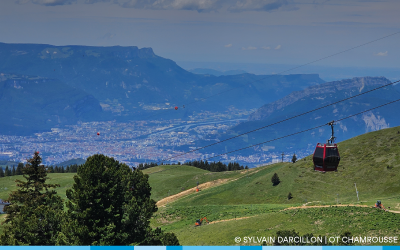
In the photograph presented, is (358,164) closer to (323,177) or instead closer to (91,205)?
(323,177)

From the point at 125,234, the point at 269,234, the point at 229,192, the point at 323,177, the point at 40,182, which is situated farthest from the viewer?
the point at 229,192

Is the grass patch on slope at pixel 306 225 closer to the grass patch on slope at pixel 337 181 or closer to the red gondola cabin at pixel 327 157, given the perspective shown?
the red gondola cabin at pixel 327 157

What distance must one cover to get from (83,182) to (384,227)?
29280 mm

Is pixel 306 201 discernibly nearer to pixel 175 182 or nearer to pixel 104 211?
pixel 104 211

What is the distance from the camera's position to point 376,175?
7900cm

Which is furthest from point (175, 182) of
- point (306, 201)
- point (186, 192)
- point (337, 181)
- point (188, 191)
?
point (306, 201)

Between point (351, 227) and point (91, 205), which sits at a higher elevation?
point (91, 205)

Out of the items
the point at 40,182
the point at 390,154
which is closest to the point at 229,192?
the point at 390,154

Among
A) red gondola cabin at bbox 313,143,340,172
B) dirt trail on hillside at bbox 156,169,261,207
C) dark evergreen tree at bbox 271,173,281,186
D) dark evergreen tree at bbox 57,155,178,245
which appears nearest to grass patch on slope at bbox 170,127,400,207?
dark evergreen tree at bbox 271,173,281,186

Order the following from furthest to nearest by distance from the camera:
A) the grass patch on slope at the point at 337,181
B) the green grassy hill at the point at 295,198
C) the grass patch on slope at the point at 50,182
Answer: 1. the grass patch on slope at the point at 50,182
2. the grass patch on slope at the point at 337,181
3. the green grassy hill at the point at 295,198

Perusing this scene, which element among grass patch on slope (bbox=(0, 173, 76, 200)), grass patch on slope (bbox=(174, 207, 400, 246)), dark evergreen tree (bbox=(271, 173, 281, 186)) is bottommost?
grass patch on slope (bbox=(174, 207, 400, 246))

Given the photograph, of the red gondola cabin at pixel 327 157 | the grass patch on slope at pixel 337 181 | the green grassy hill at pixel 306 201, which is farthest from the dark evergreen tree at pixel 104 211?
the grass patch on slope at pixel 337 181

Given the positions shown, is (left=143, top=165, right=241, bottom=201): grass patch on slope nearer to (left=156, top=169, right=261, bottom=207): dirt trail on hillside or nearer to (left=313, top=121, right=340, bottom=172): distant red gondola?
(left=156, top=169, right=261, bottom=207): dirt trail on hillside

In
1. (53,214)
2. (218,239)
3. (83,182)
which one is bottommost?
(218,239)
